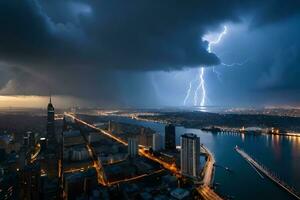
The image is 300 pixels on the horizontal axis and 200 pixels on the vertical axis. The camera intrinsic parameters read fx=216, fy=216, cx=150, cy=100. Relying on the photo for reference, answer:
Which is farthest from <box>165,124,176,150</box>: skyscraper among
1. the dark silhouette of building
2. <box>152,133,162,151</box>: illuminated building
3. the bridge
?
the dark silhouette of building

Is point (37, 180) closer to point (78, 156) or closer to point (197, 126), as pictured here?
point (78, 156)

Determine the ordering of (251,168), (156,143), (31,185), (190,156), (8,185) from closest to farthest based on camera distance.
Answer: (31,185)
(8,185)
(190,156)
(251,168)
(156,143)

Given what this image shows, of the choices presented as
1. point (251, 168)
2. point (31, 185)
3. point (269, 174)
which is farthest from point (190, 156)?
point (31, 185)

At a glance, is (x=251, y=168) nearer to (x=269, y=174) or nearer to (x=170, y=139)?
(x=269, y=174)

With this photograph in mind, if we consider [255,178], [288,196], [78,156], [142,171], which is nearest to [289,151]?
[255,178]

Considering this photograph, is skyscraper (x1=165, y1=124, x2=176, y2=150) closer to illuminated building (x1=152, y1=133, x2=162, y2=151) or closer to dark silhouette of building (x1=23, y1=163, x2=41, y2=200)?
illuminated building (x1=152, y1=133, x2=162, y2=151)

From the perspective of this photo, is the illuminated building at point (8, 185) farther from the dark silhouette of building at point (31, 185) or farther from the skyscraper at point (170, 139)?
the skyscraper at point (170, 139)
